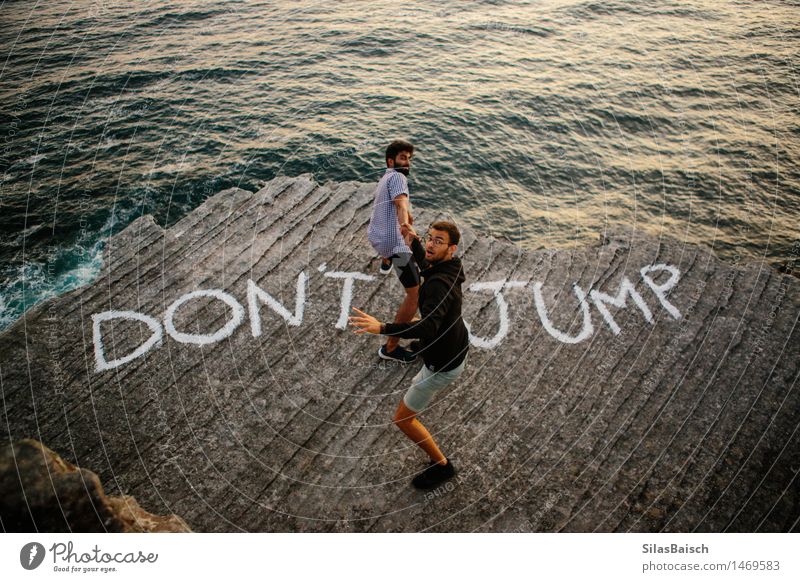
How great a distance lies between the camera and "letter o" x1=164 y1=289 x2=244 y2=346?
6.55 meters

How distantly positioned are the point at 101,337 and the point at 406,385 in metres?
4.11

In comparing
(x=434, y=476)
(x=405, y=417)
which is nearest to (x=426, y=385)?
(x=405, y=417)

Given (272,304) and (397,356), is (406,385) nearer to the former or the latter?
(397,356)

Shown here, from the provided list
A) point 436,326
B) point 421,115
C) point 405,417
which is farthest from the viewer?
point 421,115

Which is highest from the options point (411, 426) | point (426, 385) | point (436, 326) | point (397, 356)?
point (436, 326)

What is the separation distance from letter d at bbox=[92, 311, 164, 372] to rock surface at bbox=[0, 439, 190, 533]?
7.27 feet

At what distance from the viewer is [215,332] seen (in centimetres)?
667

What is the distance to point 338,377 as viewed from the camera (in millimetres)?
6227

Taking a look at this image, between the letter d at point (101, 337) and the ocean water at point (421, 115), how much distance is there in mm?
1960

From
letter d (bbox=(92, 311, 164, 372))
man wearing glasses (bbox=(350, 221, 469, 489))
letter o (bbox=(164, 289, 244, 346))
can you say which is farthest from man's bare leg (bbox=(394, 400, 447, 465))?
letter d (bbox=(92, 311, 164, 372))

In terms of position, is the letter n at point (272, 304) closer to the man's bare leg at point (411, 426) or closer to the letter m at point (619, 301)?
the man's bare leg at point (411, 426)

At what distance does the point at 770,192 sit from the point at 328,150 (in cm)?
1125

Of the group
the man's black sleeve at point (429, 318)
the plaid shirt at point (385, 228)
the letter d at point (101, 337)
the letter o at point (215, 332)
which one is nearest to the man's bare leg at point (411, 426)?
the man's black sleeve at point (429, 318)

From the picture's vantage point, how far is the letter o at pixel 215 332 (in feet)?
21.5
